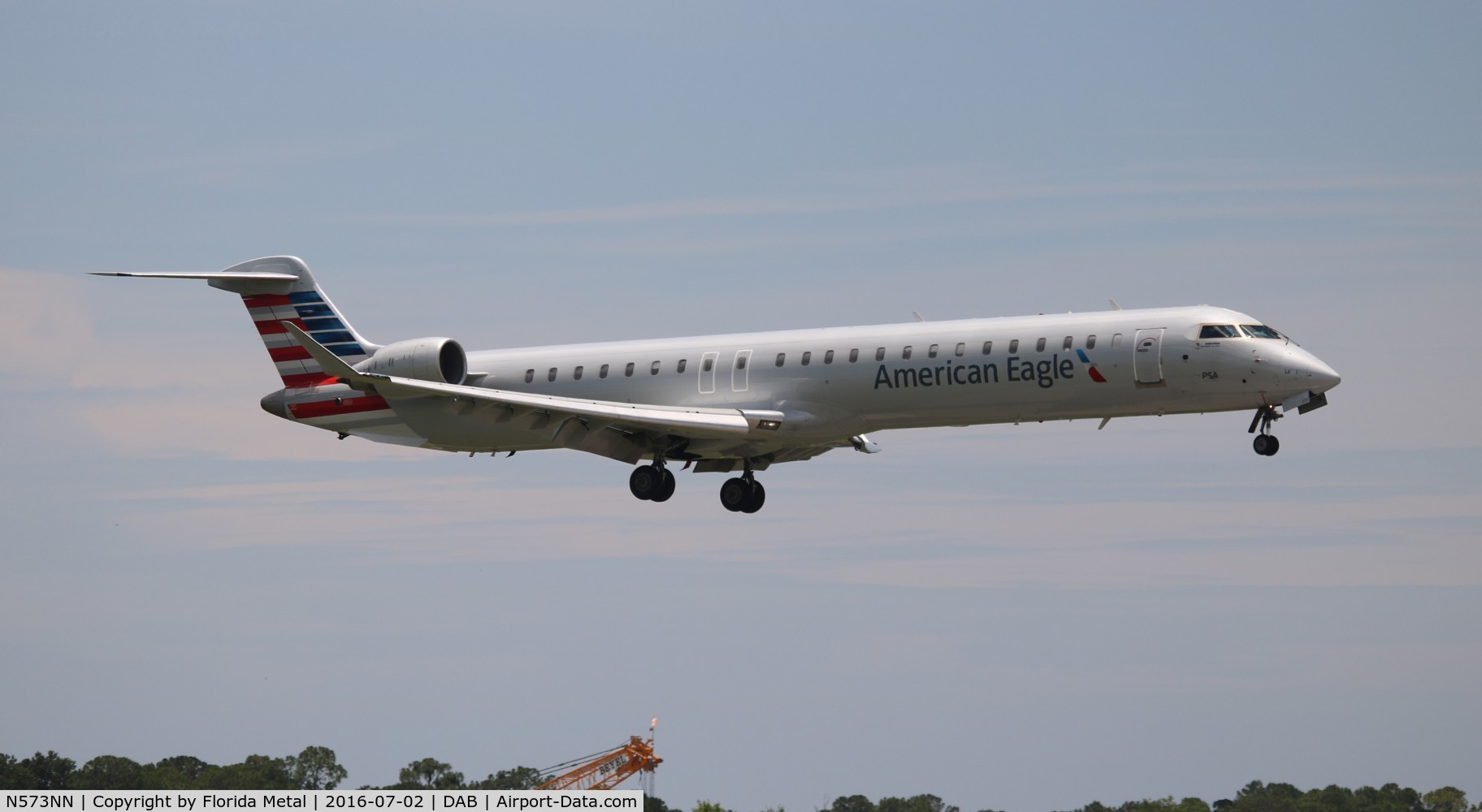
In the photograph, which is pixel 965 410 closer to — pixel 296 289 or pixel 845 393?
pixel 845 393

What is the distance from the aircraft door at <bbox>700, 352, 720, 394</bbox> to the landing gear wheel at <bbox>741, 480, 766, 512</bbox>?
4071 mm

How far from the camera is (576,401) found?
42594 mm

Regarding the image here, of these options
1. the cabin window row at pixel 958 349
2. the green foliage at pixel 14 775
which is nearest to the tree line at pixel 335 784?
the green foliage at pixel 14 775

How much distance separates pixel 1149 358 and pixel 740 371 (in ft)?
29.5

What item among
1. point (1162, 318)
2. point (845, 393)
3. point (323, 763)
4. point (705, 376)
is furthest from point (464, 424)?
point (323, 763)

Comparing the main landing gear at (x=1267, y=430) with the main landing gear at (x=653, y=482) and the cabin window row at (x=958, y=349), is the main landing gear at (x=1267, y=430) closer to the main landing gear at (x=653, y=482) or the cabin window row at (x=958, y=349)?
the cabin window row at (x=958, y=349)

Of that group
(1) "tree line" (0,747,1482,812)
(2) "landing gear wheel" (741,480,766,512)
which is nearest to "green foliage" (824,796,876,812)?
(1) "tree line" (0,747,1482,812)

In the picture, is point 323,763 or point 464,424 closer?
point 464,424

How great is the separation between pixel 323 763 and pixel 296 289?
42.6 metres

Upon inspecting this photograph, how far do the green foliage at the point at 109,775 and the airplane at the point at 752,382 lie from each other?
37.2 meters

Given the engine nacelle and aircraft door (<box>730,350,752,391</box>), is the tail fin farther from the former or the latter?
aircraft door (<box>730,350,752,391</box>)

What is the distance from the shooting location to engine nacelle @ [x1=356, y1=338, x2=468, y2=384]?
45.2 metres

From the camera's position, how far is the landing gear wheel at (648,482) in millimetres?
44000

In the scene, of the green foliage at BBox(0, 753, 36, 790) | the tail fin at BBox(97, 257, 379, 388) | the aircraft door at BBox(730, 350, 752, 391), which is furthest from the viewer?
the green foliage at BBox(0, 753, 36, 790)
